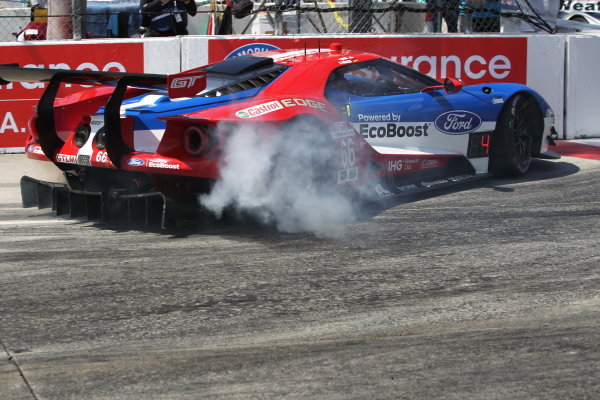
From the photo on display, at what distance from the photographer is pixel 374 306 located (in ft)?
14.5

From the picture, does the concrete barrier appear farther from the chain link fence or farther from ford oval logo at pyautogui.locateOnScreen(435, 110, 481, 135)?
ford oval logo at pyautogui.locateOnScreen(435, 110, 481, 135)

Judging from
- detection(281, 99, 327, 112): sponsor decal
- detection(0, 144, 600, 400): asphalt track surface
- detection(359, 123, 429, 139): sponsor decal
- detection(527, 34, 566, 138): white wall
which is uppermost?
detection(527, 34, 566, 138): white wall

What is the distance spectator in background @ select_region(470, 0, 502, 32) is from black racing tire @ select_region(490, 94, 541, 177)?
281 cm

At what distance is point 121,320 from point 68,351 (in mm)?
461

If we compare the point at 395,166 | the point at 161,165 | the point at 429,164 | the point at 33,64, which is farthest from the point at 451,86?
the point at 33,64

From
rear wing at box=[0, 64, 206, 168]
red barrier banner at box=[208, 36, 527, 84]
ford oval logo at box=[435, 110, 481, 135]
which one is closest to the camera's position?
rear wing at box=[0, 64, 206, 168]

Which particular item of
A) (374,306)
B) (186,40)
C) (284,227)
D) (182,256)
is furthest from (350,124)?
(186,40)

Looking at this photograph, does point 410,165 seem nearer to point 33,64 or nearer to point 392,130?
point 392,130

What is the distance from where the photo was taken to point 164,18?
1081 cm

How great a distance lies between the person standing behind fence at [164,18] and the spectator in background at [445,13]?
310cm

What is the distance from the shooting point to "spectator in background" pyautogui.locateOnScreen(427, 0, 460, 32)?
424 inches

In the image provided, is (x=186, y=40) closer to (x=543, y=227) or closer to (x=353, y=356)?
(x=543, y=227)

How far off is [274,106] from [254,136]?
32cm

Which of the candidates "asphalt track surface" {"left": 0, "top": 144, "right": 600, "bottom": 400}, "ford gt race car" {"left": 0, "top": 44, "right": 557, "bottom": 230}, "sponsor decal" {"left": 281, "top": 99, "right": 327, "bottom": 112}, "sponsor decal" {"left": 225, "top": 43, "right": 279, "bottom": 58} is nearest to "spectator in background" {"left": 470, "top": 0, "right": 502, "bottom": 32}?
"sponsor decal" {"left": 225, "top": 43, "right": 279, "bottom": 58}
